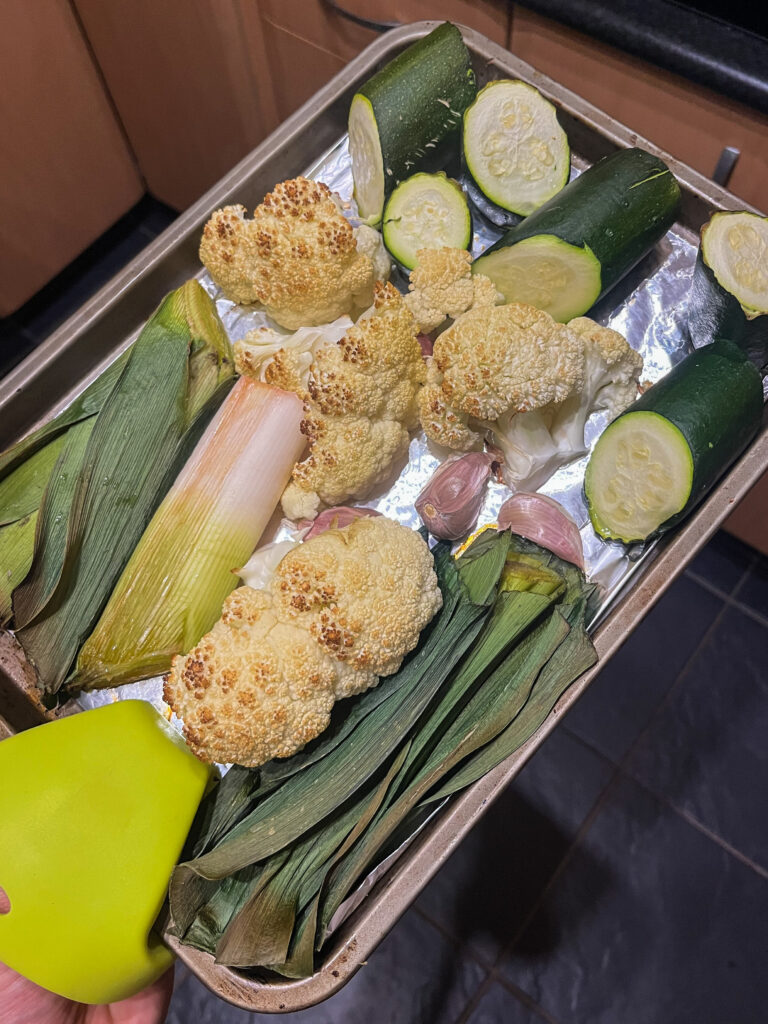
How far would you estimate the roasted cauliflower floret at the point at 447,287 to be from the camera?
3.74 feet

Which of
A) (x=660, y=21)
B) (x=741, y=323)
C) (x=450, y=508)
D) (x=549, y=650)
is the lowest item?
(x=549, y=650)

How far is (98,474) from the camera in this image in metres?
1.13

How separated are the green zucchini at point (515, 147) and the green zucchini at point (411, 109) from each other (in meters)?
0.05

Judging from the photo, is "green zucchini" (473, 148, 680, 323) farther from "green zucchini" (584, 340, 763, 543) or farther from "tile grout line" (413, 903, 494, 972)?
"tile grout line" (413, 903, 494, 972)

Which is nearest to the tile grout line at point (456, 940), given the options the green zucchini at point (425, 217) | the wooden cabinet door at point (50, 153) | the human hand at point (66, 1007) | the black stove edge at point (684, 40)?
the human hand at point (66, 1007)

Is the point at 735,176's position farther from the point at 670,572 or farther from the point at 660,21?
the point at 670,572

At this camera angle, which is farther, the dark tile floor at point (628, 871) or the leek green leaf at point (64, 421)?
the dark tile floor at point (628, 871)

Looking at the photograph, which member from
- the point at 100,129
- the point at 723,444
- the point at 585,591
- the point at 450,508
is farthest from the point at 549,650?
the point at 100,129

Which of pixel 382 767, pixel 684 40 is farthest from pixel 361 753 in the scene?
pixel 684 40

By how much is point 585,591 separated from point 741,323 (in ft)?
1.42

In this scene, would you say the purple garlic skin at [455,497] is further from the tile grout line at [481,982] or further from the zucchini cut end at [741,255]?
the tile grout line at [481,982]

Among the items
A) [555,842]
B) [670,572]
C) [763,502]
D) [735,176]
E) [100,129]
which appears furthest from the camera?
[100,129]

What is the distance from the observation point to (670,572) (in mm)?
1050

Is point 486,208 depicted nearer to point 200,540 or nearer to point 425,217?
point 425,217
